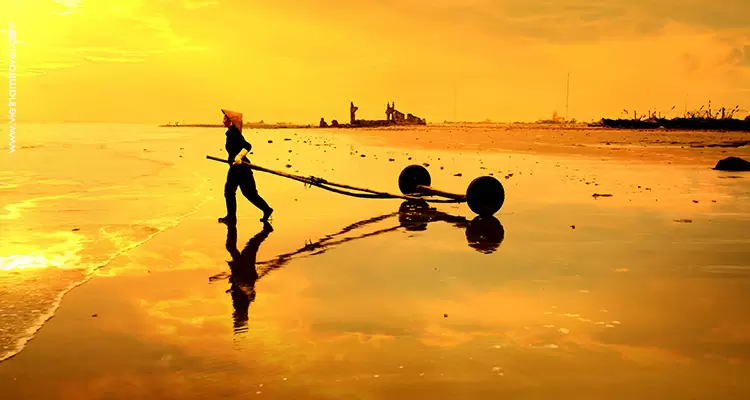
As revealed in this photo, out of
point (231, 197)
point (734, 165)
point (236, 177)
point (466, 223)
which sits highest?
point (236, 177)

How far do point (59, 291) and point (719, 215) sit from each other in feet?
36.4

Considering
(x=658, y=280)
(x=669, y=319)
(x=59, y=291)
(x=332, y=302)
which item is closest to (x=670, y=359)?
(x=669, y=319)

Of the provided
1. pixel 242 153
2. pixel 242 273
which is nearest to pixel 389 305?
pixel 242 273

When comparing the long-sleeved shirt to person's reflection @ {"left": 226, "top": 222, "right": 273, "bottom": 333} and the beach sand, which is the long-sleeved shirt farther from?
person's reflection @ {"left": 226, "top": 222, "right": 273, "bottom": 333}

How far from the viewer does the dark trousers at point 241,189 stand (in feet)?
37.6

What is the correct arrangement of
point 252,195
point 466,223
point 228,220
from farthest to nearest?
point 252,195
point 466,223
point 228,220

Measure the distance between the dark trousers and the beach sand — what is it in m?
0.36

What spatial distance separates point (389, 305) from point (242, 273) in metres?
2.19

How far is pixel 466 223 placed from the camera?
37.4ft

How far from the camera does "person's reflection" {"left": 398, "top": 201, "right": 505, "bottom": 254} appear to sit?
9.32 metres

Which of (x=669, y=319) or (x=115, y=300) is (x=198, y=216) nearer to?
(x=115, y=300)

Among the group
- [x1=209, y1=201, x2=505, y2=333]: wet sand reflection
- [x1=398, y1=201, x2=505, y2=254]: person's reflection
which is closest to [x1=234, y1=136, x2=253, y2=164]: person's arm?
[x1=209, y1=201, x2=505, y2=333]: wet sand reflection

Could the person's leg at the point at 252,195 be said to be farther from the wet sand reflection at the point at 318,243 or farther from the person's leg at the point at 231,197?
the wet sand reflection at the point at 318,243

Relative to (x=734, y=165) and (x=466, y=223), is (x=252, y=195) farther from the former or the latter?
(x=734, y=165)
